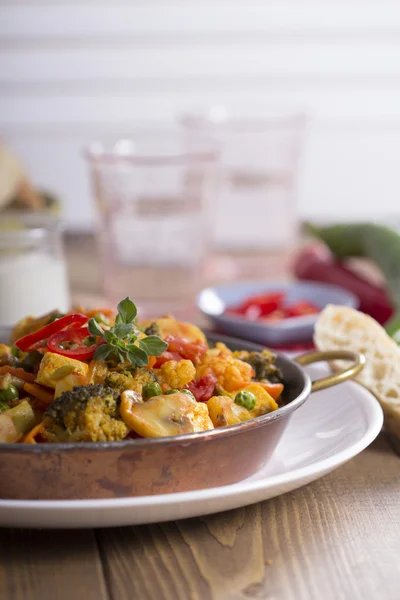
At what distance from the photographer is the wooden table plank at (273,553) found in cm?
157

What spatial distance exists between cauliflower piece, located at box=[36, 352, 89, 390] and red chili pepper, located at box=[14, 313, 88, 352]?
0.17 meters

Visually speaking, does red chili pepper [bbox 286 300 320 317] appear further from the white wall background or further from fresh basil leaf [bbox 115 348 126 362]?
the white wall background

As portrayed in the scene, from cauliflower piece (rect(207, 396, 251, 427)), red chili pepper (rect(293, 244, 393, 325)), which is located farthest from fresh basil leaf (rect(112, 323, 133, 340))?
red chili pepper (rect(293, 244, 393, 325))

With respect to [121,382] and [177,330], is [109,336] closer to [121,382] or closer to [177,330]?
[121,382]

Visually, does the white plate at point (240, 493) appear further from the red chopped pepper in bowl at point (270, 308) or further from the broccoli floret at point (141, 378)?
the red chopped pepper in bowl at point (270, 308)

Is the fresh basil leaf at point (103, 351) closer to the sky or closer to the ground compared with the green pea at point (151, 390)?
closer to the sky

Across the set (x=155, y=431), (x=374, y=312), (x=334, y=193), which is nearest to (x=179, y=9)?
(x=334, y=193)

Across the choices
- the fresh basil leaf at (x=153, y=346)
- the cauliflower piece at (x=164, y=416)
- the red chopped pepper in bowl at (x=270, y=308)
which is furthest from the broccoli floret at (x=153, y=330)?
the red chopped pepper in bowl at (x=270, y=308)

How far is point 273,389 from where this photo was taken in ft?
6.68

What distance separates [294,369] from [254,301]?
4.99 ft

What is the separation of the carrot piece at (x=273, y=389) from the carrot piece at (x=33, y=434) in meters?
0.53

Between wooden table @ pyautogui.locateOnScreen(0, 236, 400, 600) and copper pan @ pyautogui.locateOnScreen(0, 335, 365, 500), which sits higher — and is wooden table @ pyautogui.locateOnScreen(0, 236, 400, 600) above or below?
below

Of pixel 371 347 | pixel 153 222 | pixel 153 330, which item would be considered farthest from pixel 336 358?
pixel 153 222

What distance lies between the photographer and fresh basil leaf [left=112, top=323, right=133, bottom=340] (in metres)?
1.87
